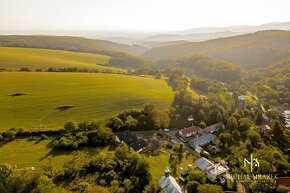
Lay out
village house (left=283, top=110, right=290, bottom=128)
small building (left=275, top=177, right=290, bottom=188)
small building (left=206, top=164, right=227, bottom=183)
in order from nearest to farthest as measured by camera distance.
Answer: small building (left=275, top=177, right=290, bottom=188)
small building (left=206, top=164, right=227, bottom=183)
village house (left=283, top=110, right=290, bottom=128)

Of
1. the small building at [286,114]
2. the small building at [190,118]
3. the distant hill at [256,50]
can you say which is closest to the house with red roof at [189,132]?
the small building at [190,118]

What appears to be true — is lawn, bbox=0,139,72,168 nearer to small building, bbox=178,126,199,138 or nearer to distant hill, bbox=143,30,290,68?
small building, bbox=178,126,199,138

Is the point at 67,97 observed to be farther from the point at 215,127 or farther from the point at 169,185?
the point at 169,185

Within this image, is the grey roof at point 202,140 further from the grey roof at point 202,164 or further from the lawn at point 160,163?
the grey roof at point 202,164

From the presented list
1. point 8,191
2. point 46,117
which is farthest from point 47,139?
point 8,191

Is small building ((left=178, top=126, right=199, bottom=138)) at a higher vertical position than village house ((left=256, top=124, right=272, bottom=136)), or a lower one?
higher

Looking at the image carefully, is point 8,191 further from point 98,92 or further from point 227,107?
point 227,107

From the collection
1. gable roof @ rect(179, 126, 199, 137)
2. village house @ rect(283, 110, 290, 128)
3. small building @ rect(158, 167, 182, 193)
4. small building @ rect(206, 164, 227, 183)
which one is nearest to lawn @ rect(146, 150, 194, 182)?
small building @ rect(158, 167, 182, 193)
